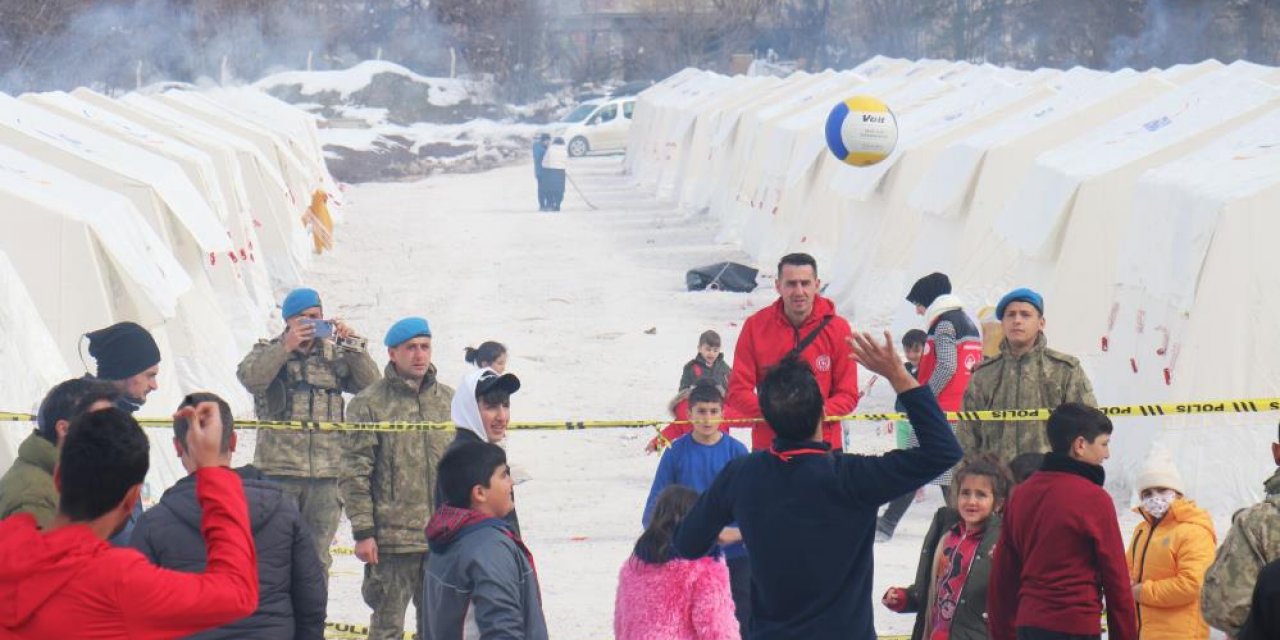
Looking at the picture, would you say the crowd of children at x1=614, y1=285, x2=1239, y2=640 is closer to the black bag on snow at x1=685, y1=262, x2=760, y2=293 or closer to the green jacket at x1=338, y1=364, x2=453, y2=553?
the green jacket at x1=338, y1=364, x2=453, y2=553

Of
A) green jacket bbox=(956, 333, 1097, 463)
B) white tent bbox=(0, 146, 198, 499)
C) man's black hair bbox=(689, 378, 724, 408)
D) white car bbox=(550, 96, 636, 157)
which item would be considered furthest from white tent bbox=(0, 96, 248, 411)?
white car bbox=(550, 96, 636, 157)

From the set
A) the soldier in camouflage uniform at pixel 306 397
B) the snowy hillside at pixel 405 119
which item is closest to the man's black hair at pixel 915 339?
the soldier in camouflage uniform at pixel 306 397

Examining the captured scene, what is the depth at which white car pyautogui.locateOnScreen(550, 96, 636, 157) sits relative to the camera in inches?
2009

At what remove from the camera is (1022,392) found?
25.9 ft

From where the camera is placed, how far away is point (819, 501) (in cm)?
489

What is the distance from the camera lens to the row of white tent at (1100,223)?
10.4 m

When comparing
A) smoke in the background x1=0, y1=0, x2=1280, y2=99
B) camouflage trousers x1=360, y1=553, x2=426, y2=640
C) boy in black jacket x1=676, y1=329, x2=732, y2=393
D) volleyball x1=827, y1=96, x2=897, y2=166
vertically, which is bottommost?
camouflage trousers x1=360, y1=553, x2=426, y2=640

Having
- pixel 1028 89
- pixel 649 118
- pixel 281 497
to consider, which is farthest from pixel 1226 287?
pixel 649 118

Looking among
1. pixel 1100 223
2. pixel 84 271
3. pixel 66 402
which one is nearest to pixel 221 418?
pixel 66 402

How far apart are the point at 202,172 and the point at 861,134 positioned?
7169 mm

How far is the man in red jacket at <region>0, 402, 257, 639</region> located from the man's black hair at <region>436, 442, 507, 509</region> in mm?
1095

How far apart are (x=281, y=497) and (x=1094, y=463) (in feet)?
8.00

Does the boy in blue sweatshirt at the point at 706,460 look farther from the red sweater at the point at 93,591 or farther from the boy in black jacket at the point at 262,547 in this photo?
the red sweater at the point at 93,591

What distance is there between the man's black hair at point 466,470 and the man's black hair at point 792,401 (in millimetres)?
797
